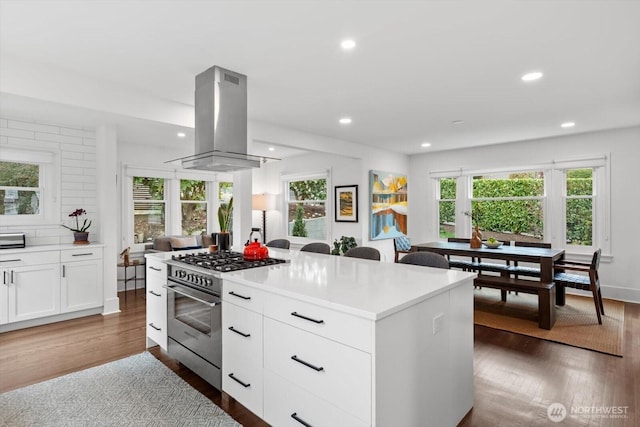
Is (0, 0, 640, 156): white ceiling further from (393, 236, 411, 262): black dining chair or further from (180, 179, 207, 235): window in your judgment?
(393, 236, 411, 262): black dining chair

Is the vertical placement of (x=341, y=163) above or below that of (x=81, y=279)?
above

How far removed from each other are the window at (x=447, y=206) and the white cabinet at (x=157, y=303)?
215 inches

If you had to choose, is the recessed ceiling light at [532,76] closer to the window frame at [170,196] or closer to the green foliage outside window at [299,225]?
the green foliage outside window at [299,225]

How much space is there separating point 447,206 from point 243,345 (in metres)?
5.69

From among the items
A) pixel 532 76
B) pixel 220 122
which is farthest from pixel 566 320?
pixel 220 122

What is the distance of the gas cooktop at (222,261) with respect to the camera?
8.01 feet

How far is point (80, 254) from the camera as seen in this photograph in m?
4.15

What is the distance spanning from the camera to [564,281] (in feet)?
13.5

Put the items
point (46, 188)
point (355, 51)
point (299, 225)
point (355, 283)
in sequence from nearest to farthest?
point (355, 283) → point (355, 51) → point (46, 188) → point (299, 225)

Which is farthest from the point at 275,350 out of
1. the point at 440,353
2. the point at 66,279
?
the point at 66,279

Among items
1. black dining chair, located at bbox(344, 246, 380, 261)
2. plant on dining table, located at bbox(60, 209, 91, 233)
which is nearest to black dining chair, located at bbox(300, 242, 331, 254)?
black dining chair, located at bbox(344, 246, 380, 261)

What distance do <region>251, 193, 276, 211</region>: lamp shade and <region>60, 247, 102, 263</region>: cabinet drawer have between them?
3710mm

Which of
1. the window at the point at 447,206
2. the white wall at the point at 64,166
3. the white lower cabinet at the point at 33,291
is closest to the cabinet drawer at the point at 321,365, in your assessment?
the white lower cabinet at the point at 33,291

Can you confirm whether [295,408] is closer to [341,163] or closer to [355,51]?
[355,51]
